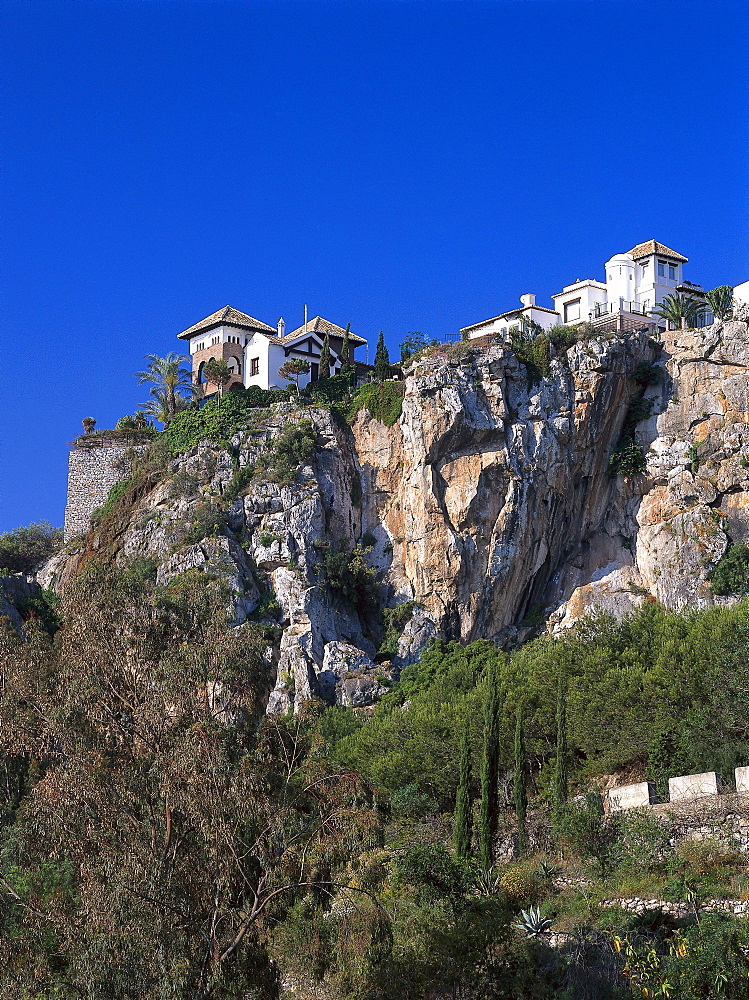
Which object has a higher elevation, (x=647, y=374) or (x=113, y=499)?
(x=647, y=374)

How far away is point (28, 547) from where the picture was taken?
5688 cm

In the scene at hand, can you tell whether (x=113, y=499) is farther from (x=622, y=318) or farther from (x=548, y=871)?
(x=548, y=871)

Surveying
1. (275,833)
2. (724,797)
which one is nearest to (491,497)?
(724,797)

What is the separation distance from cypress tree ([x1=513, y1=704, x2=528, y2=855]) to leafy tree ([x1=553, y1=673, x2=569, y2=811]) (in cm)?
99

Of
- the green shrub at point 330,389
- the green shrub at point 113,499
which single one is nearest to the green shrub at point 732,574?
the green shrub at point 330,389

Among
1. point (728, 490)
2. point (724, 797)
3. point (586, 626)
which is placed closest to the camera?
point (724, 797)

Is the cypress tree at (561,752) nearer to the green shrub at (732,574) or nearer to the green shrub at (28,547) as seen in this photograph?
the green shrub at (732,574)

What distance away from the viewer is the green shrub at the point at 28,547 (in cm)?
5556

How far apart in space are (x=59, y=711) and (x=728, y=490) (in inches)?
1394

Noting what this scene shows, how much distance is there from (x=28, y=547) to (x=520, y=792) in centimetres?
3205

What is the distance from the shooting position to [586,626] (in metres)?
40.4

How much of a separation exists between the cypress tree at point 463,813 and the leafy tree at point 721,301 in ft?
94.5

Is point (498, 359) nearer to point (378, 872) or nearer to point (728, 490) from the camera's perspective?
point (728, 490)

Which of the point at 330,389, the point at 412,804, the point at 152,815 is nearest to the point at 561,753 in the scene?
the point at 412,804
